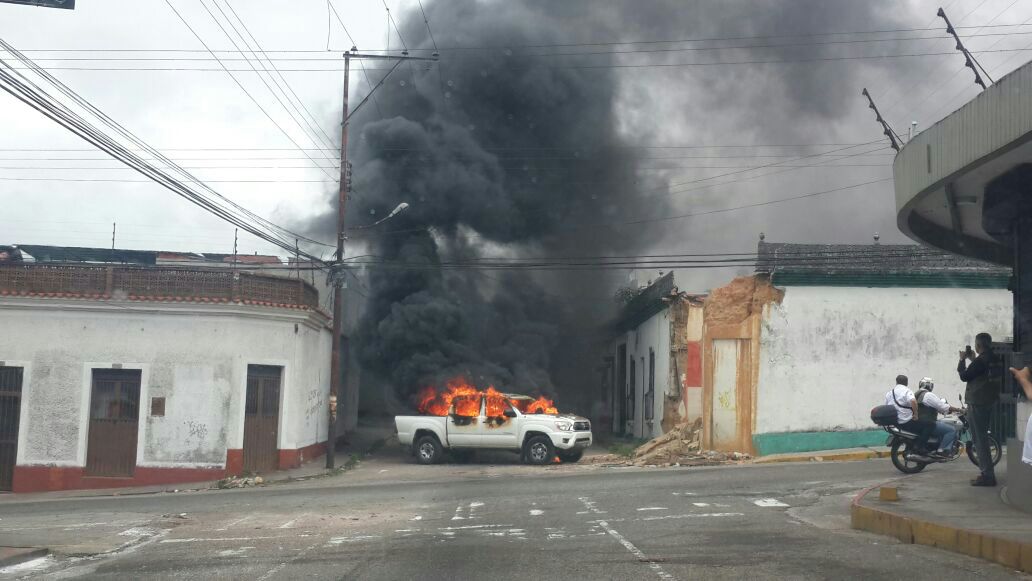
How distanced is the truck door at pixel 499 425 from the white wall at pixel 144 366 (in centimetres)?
579

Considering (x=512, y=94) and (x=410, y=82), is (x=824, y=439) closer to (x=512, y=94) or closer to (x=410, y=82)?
(x=512, y=94)

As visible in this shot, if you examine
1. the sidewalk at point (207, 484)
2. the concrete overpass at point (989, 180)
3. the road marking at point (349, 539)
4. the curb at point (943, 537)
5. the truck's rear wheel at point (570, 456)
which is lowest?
the sidewalk at point (207, 484)

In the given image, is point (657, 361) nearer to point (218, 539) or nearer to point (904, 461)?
point (904, 461)

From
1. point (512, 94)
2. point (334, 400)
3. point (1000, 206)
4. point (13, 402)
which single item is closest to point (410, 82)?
point (512, 94)

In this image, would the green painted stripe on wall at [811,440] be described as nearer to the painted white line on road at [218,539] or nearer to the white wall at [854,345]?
the white wall at [854,345]

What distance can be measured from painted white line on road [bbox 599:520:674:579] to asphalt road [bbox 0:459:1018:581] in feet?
0.08

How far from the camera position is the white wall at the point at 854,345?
2250 cm

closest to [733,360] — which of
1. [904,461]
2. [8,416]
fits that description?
[904,461]

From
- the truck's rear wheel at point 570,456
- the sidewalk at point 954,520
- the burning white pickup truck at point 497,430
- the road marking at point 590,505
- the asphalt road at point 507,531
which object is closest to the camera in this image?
the sidewalk at point 954,520

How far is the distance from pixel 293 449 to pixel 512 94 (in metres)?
16.9

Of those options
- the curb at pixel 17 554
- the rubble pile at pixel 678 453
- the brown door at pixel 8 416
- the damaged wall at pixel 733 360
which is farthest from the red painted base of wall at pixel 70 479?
the damaged wall at pixel 733 360

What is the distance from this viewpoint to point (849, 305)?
22797mm

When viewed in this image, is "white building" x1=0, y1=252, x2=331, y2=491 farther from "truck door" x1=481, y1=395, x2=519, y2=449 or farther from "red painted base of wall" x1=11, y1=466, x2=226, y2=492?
"truck door" x1=481, y1=395, x2=519, y2=449

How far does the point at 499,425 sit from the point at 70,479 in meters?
9.97
